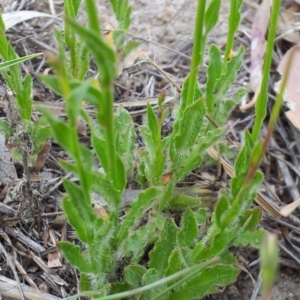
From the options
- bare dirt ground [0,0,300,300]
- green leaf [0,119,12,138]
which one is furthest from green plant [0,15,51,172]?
bare dirt ground [0,0,300,300]

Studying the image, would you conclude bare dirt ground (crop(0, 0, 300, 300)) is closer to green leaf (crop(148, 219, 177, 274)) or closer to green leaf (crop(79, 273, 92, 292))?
green leaf (crop(79, 273, 92, 292))

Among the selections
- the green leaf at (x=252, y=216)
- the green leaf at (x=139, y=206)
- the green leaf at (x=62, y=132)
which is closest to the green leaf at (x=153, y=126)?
the green leaf at (x=139, y=206)

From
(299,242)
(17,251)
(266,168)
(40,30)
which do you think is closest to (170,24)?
(40,30)

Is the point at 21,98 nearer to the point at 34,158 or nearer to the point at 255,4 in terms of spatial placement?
the point at 34,158

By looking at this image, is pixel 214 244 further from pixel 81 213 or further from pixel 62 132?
pixel 62 132

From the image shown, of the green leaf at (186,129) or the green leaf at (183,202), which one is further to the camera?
the green leaf at (183,202)

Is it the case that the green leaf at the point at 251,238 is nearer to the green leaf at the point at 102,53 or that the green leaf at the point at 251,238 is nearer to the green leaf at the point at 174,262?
the green leaf at the point at 174,262

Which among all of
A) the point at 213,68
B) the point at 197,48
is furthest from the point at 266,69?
the point at 213,68
